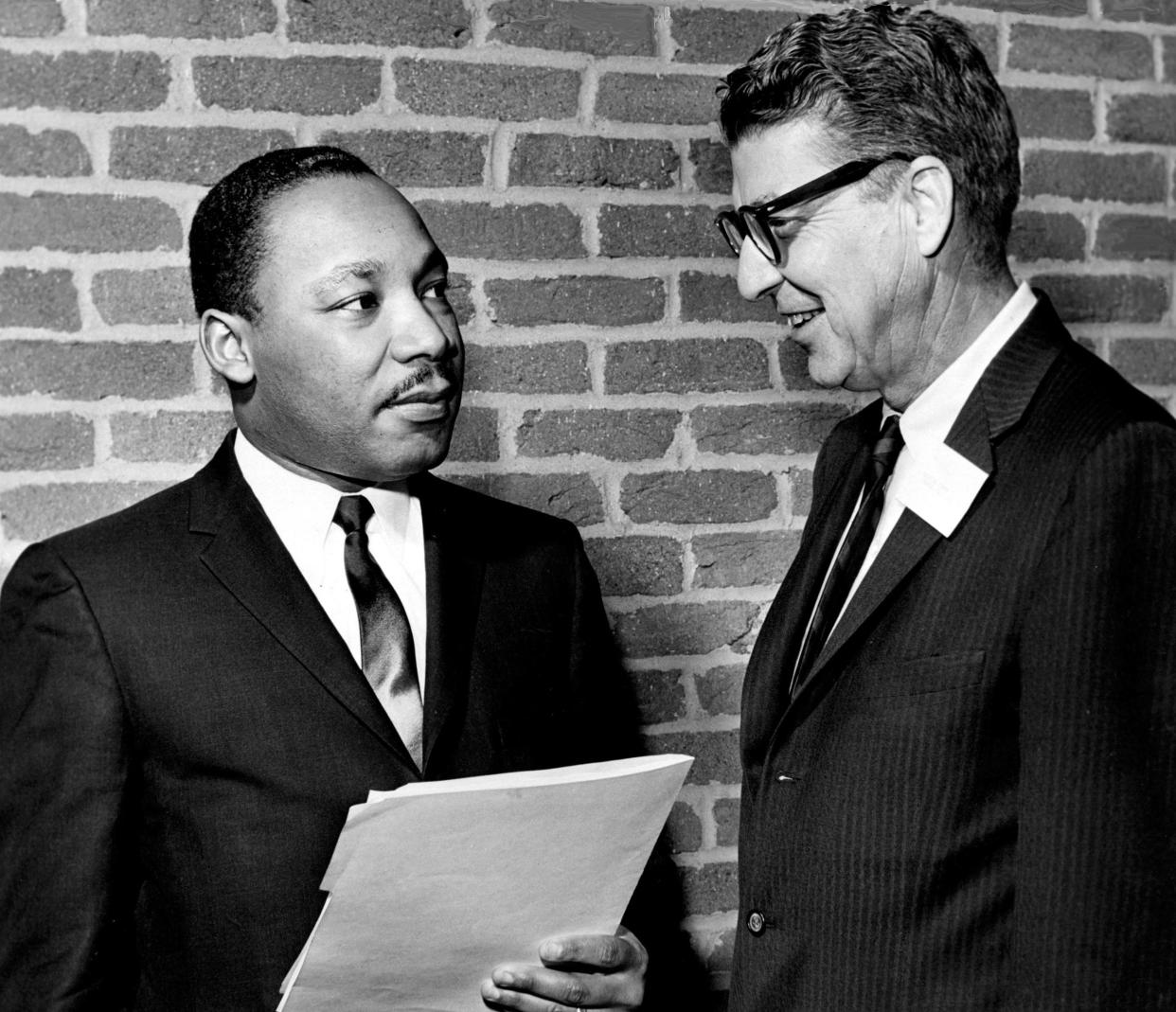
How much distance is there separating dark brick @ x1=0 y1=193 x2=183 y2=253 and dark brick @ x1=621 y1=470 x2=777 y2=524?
2.49 ft

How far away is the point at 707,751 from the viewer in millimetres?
1964

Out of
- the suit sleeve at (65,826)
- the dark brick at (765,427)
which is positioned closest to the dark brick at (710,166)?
the dark brick at (765,427)

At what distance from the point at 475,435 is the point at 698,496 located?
363 mm

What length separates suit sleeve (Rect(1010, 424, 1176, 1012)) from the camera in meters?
1.05

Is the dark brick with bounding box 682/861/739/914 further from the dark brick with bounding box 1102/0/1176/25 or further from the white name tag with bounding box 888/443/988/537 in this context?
the dark brick with bounding box 1102/0/1176/25

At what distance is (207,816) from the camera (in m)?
1.29

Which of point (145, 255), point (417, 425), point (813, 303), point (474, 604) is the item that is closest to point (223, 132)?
point (145, 255)

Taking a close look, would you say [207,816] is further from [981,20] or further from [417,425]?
[981,20]

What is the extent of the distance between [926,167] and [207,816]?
978 mm

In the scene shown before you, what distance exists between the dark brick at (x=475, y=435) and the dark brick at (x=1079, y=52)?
1.04 m

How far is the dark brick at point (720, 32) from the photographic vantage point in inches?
75.9

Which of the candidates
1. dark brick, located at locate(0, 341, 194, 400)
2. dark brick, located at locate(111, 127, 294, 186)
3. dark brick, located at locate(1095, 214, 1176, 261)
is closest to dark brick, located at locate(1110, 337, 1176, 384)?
dark brick, located at locate(1095, 214, 1176, 261)

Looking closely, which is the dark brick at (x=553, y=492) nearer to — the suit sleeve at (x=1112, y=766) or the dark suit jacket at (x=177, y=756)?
the dark suit jacket at (x=177, y=756)

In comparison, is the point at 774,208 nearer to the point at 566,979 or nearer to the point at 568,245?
the point at 568,245
